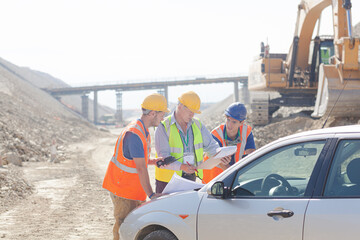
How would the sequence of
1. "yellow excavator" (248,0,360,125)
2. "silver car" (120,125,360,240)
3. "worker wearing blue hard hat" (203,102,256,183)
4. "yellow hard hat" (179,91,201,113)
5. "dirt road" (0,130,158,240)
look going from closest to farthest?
1. "silver car" (120,125,360,240)
2. "yellow hard hat" (179,91,201,113)
3. "worker wearing blue hard hat" (203,102,256,183)
4. "dirt road" (0,130,158,240)
5. "yellow excavator" (248,0,360,125)

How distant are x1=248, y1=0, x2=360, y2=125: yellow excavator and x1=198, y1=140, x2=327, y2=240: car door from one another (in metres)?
9.99

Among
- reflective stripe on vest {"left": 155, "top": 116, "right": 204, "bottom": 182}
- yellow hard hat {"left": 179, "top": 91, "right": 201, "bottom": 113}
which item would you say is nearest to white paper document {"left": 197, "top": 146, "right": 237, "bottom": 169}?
reflective stripe on vest {"left": 155, "top": 116, "right": 204, "bottom": 182}

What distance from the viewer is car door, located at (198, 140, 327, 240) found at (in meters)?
3.72

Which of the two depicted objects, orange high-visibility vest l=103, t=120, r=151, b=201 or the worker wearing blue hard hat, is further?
the worker wearing blue hard hat

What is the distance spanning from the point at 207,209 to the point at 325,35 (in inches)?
614

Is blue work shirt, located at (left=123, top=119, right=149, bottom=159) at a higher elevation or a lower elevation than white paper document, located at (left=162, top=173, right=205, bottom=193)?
higher

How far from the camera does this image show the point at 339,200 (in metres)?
3.51

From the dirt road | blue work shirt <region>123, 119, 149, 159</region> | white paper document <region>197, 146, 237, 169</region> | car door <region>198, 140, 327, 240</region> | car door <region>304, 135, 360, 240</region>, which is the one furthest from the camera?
the dirt road

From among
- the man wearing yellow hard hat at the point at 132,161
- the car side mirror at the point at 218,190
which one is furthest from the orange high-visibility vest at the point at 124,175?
the car side mirror at the point at 218,190

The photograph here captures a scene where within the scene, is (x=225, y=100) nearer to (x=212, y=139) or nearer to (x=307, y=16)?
(x=307, y=16)

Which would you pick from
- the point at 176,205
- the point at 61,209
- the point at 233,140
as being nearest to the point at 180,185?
the point at 176,205

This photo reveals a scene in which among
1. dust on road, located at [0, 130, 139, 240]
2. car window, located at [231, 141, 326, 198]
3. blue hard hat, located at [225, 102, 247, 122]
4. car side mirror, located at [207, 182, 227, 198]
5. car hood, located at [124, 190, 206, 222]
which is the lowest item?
dust on road, located at [0, 130, 139, 240]

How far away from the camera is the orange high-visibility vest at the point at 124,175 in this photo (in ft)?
16.8

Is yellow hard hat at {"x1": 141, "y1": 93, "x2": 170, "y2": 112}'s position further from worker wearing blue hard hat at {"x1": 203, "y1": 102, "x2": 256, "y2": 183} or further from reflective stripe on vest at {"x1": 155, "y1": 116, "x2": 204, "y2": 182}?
worker wearing blue hard hat at {"x1": 203, "y1": 102, "x2": 256, "y2": 183}
